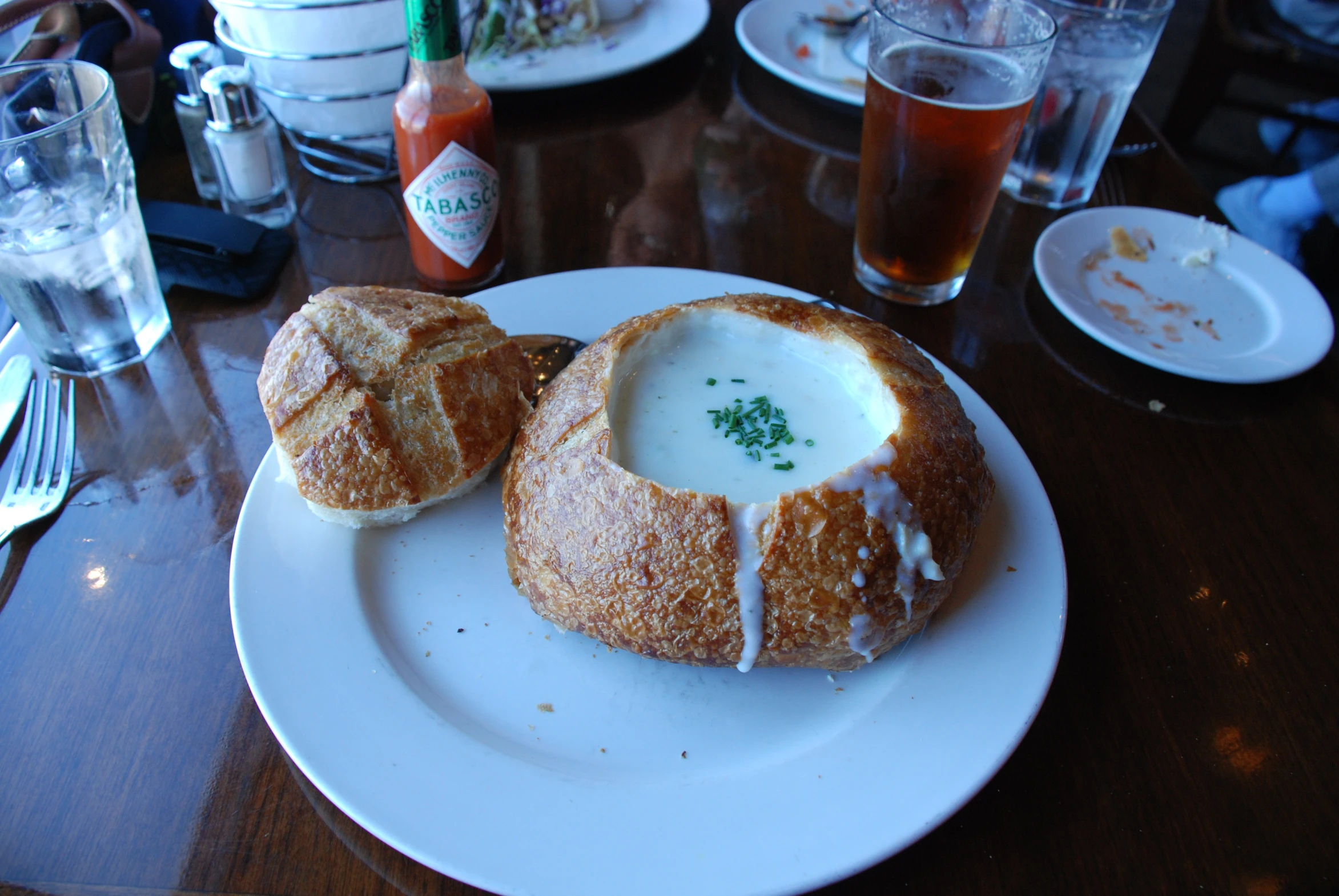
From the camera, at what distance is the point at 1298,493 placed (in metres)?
1.29

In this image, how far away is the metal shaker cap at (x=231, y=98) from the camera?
1.52 meters

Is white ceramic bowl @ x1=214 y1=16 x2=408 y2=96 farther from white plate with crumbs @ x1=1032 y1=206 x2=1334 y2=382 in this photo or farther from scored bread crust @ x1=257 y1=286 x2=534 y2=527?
white plate with crumbs @ x1=1032 y1=206 x2=1334 y2=382

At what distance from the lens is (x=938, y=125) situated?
1391 mm

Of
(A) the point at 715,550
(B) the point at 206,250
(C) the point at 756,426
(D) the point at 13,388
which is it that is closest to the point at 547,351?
(C) the point at 756,426

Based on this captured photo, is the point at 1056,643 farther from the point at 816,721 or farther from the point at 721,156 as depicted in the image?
the point at 721,156

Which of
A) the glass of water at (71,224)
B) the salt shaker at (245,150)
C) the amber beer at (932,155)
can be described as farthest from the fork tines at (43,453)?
the amber beer at (932,155)

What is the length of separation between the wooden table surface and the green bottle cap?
1.48 ft

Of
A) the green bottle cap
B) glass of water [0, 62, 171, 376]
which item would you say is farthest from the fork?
the green bottle cap

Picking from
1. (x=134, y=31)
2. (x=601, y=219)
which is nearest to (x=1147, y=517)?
(x=601, y=219)

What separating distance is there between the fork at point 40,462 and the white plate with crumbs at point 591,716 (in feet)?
1.00

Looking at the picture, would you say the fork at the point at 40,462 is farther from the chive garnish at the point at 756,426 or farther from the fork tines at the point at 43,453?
the chive garnish at the point at 756,426

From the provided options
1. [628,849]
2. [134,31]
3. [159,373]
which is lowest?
[159,373]

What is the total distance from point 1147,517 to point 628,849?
914 mm

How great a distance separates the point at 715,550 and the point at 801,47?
1883 mm
